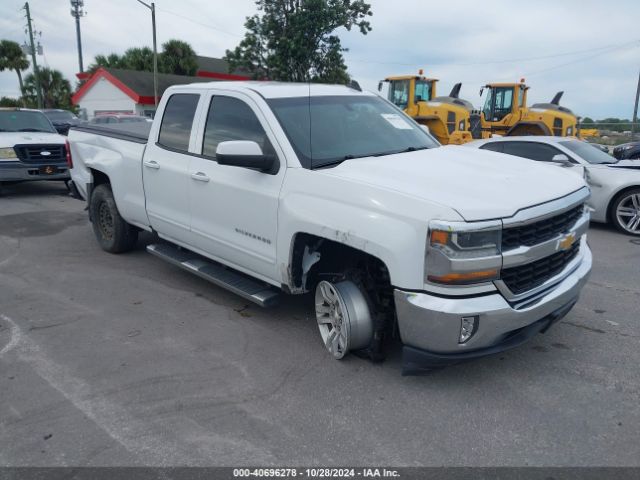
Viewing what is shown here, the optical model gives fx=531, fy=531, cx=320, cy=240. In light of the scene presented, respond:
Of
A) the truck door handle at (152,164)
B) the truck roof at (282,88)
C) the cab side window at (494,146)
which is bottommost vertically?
the cab side window at (494,146)

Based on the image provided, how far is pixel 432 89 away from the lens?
17.8 meters

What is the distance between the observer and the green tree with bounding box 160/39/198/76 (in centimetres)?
4162

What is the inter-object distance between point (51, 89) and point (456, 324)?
50482mm

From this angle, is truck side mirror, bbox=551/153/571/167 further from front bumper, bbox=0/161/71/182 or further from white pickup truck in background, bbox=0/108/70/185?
front bumper, bbox=0/161/71/182

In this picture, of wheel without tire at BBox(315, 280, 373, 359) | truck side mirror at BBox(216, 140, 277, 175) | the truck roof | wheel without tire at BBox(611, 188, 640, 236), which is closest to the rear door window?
the truck roof

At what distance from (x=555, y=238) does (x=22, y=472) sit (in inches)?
132

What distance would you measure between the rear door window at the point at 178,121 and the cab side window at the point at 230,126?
0.29 metres

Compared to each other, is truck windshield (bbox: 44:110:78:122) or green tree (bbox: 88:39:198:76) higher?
green tree (bbox: 88:39:198:76)

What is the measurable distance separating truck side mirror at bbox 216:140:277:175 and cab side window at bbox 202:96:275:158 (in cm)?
16

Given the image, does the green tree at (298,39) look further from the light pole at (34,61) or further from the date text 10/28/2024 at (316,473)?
the date text 10/28/2024 at (316,473)

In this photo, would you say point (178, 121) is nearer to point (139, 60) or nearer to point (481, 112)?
point (481, 112)

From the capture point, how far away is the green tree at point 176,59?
137 feet

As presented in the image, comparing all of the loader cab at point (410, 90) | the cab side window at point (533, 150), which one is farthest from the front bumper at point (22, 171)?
the loader cab at point (410, 90)

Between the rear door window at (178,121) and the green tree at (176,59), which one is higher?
the green tree at (176,59)
